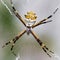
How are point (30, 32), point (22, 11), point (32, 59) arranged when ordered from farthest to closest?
1. point (32, 59)
2. point (22, 11)
3. point (30, 32)

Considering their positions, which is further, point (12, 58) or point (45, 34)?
point (45, 34)

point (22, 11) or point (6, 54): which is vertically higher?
point (22, 11)

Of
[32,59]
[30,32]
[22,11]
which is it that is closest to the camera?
[30,32]

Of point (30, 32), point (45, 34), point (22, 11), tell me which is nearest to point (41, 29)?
point (45, 34)

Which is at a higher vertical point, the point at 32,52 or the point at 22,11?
the point at 22,11

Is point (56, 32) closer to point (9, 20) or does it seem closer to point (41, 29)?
point (41, 29)

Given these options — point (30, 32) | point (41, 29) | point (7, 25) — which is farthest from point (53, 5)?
point (30, 32)

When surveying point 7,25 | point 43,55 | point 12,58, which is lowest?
Answer: point 43,55

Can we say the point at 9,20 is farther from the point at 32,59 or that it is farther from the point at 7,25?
the point at 32,59

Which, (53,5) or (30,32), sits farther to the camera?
(53,5)
